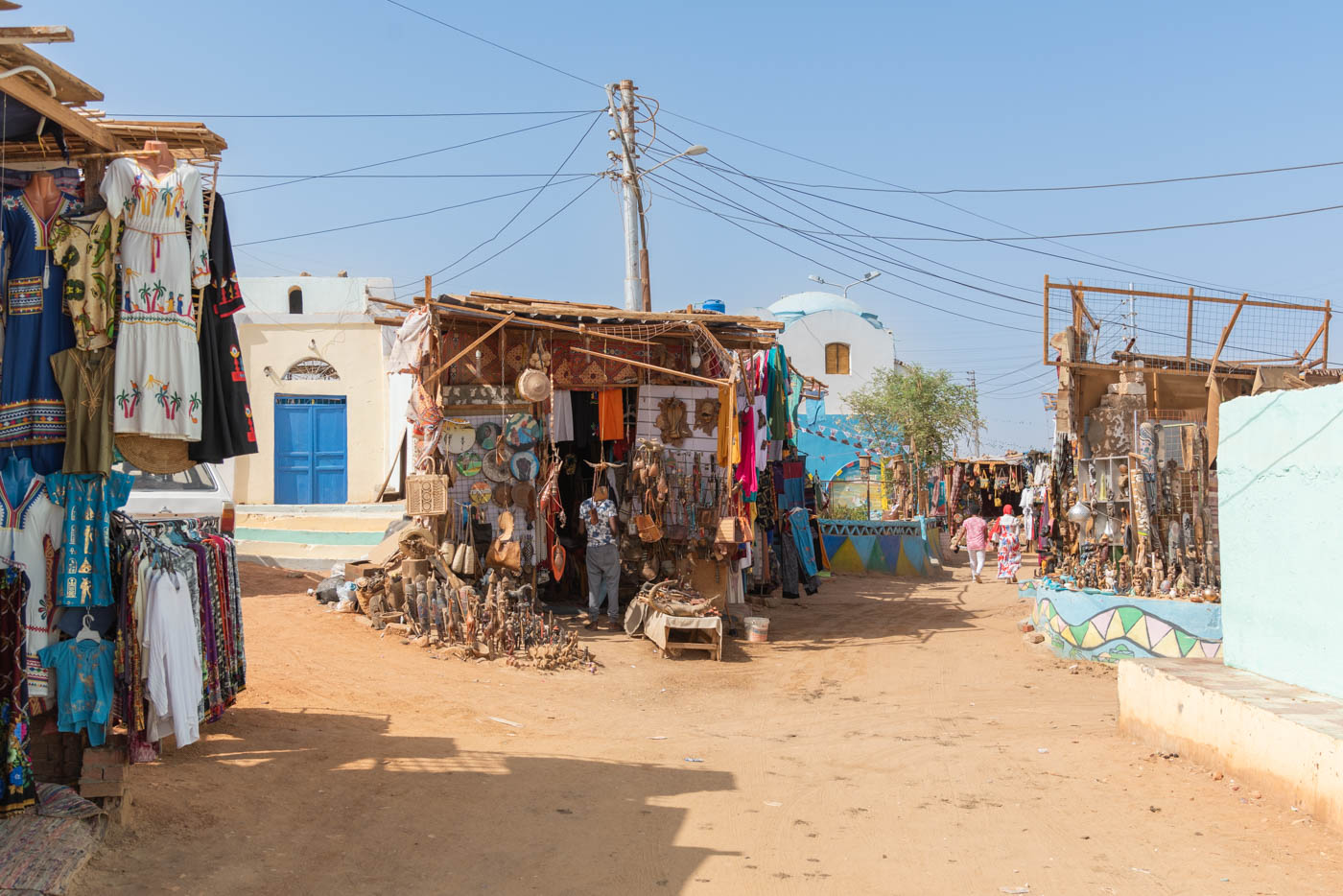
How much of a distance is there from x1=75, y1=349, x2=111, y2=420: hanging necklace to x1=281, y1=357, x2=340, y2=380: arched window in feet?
44.8

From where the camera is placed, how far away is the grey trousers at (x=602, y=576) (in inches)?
482

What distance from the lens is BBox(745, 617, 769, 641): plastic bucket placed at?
1291 cm

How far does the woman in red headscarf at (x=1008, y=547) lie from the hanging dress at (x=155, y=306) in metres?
16.8

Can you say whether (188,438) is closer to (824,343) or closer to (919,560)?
(919,560)

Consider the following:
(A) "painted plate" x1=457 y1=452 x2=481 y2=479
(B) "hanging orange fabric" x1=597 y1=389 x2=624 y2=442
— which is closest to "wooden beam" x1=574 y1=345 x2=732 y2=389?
(B) "hanging orange fabric" x1=597 y1=389 x2=624 y2=442

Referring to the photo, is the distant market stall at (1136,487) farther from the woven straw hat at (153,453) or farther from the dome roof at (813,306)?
the dome roof at (813,306)

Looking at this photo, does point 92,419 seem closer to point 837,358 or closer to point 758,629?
point 758,629

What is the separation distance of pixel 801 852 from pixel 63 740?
3.70 metres

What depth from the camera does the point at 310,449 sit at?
18.1 metres

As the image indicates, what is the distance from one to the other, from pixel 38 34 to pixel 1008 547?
60.7ft

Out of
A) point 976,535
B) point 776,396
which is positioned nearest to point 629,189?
point 776,396

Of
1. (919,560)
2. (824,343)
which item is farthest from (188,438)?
(824,343)

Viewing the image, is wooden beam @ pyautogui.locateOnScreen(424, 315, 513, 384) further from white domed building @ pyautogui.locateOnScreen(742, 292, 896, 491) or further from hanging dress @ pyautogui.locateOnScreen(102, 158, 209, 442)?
white domed building @ pyautogui.locateOnScreen(742, 292, 896, 491)

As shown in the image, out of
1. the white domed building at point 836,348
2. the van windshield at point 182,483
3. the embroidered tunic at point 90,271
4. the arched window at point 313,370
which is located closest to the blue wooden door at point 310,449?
the arched window at point 313,370
